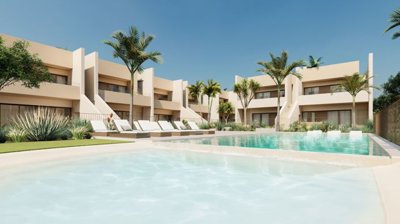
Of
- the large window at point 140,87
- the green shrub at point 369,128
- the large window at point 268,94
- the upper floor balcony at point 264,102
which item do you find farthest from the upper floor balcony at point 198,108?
the green shrub at point 369,128

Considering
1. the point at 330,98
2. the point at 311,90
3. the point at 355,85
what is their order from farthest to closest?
the point at 311,90, the point at 330,98, the point at 355,85

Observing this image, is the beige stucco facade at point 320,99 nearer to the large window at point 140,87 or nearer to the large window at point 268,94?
the large window at point 268,94

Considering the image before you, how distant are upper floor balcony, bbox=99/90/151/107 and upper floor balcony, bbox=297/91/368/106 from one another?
1960cm

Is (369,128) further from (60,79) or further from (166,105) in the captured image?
(60,79)

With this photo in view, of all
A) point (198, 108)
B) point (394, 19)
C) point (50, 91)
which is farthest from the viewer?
point (198, 108)

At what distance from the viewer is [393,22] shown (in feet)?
46.7

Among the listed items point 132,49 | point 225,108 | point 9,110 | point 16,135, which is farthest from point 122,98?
point 225,108

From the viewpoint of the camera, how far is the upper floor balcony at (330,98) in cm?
2655

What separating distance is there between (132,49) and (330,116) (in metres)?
25.4

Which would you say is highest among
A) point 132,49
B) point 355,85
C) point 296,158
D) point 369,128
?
point 132,49

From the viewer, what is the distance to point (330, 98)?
28266 mm

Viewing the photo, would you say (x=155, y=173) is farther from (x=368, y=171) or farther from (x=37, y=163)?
(x=368, y=171)

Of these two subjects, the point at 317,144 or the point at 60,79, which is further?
the point at 60,79

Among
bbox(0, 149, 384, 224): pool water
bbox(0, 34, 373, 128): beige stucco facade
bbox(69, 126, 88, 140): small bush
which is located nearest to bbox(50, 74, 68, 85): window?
bbox(0, 34, 373, 128): beige stucco facade
